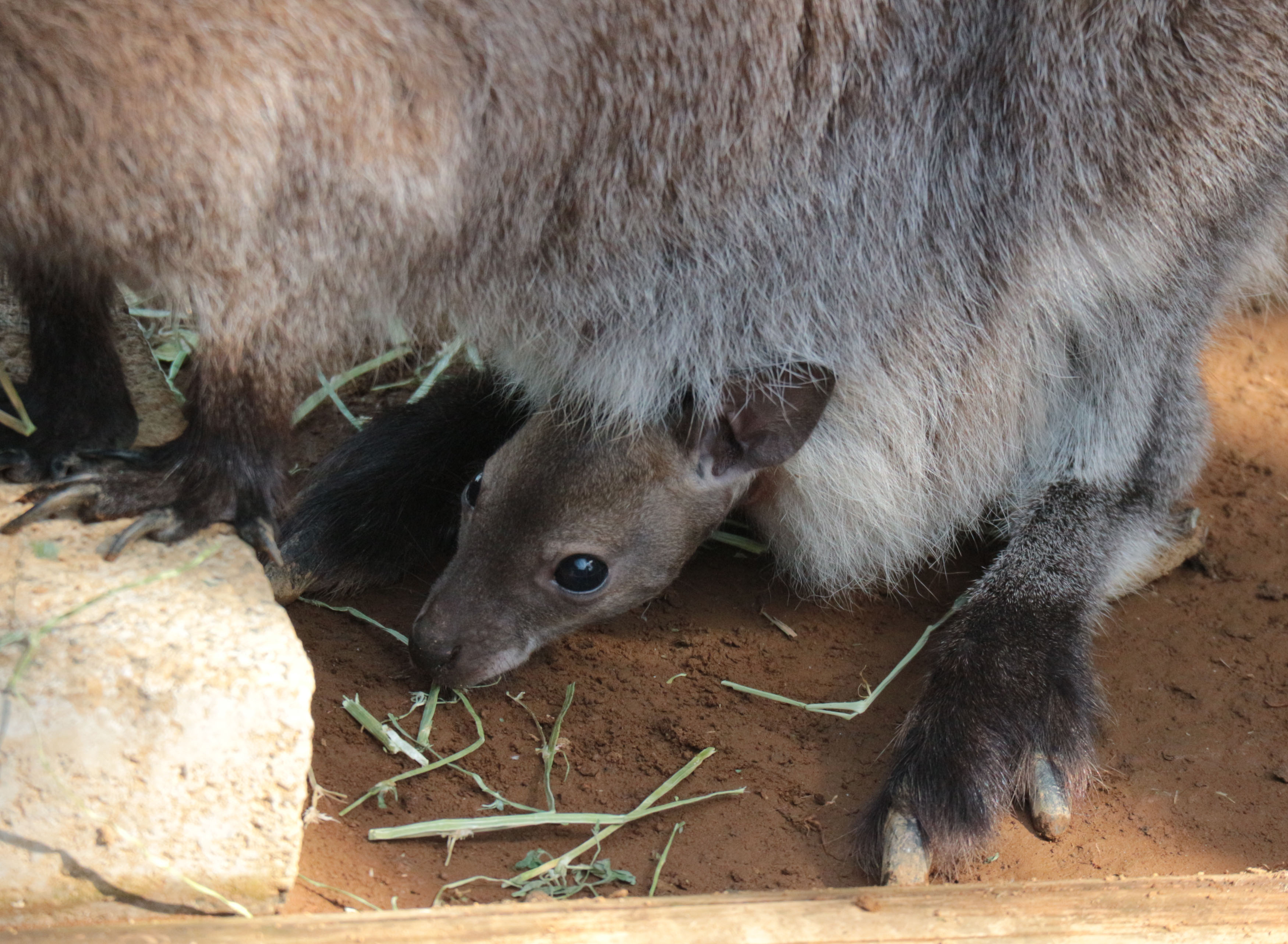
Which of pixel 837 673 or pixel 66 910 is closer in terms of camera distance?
pixel 66 910

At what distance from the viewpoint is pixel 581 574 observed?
2.55 meters

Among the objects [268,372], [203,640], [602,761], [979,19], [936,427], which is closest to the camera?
[203,640]

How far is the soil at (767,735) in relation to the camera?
2225 millimetres

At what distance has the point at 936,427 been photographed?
8.79 ft

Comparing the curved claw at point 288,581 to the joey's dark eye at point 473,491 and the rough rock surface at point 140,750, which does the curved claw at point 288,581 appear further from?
the rough rock surface at point 140,750

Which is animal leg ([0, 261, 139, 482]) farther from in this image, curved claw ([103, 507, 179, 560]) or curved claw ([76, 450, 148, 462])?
curved claw ([103, 507, 179, 560])

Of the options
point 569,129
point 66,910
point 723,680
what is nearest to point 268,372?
point 569,129

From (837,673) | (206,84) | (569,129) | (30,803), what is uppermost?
(206,84)

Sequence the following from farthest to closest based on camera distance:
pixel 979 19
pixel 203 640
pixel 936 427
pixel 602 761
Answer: pixel 936 427 < pixel 602 761 < pixel 979 19 < pixel 203 640

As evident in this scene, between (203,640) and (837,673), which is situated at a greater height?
(203,640)

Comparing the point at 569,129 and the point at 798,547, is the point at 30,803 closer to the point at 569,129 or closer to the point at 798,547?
the point at 569,129

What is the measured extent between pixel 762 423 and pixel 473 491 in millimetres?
598

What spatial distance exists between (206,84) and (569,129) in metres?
0.54

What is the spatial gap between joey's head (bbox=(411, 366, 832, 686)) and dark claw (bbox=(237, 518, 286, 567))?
1.45ft
